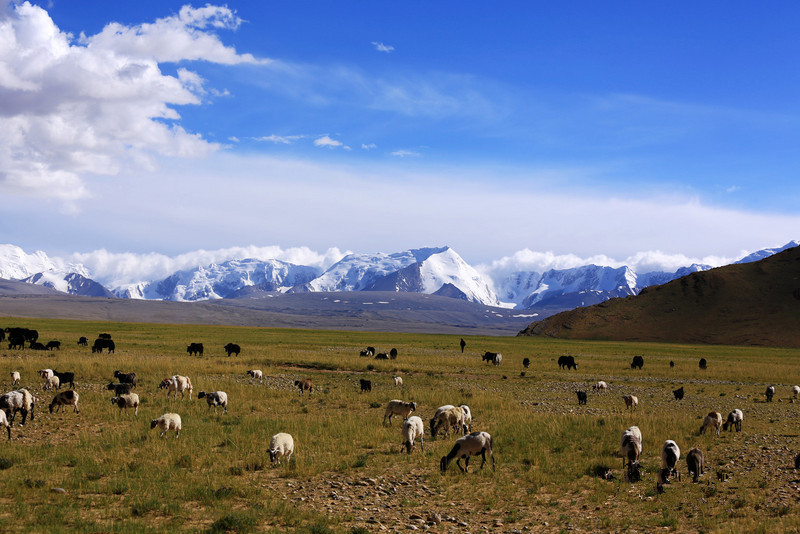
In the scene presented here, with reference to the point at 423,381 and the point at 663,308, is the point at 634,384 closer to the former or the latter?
the point at 423,381

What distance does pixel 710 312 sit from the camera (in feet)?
500

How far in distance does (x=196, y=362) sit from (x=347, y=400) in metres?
18.5

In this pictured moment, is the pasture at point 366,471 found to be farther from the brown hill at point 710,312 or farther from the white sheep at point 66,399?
the brown hill at point 710,312

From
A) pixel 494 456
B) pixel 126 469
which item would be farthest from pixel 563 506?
pixel 126 469

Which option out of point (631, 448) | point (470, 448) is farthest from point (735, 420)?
point (470, 448)

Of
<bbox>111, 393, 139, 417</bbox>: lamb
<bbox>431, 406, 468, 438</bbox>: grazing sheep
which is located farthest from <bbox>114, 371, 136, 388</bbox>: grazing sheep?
<bbox>431, 406, 468, 438</bbox>: grazing sheep

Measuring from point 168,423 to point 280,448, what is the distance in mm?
4995

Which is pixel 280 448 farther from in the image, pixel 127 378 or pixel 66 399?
pixel 127 378

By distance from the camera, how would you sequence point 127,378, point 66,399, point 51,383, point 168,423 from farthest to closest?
point 127,378 → point 51,383 → point 66,399 → point 168,423

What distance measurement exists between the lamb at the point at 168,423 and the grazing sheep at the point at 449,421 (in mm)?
8557

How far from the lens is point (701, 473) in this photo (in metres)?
15.6

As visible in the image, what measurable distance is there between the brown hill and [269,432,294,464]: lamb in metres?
Answer: 137

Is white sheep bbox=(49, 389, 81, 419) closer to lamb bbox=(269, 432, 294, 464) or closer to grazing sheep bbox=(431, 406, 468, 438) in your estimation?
lamb bbox=(269, 432, 294, 464)

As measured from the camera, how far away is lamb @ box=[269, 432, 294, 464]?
15.6 metres
